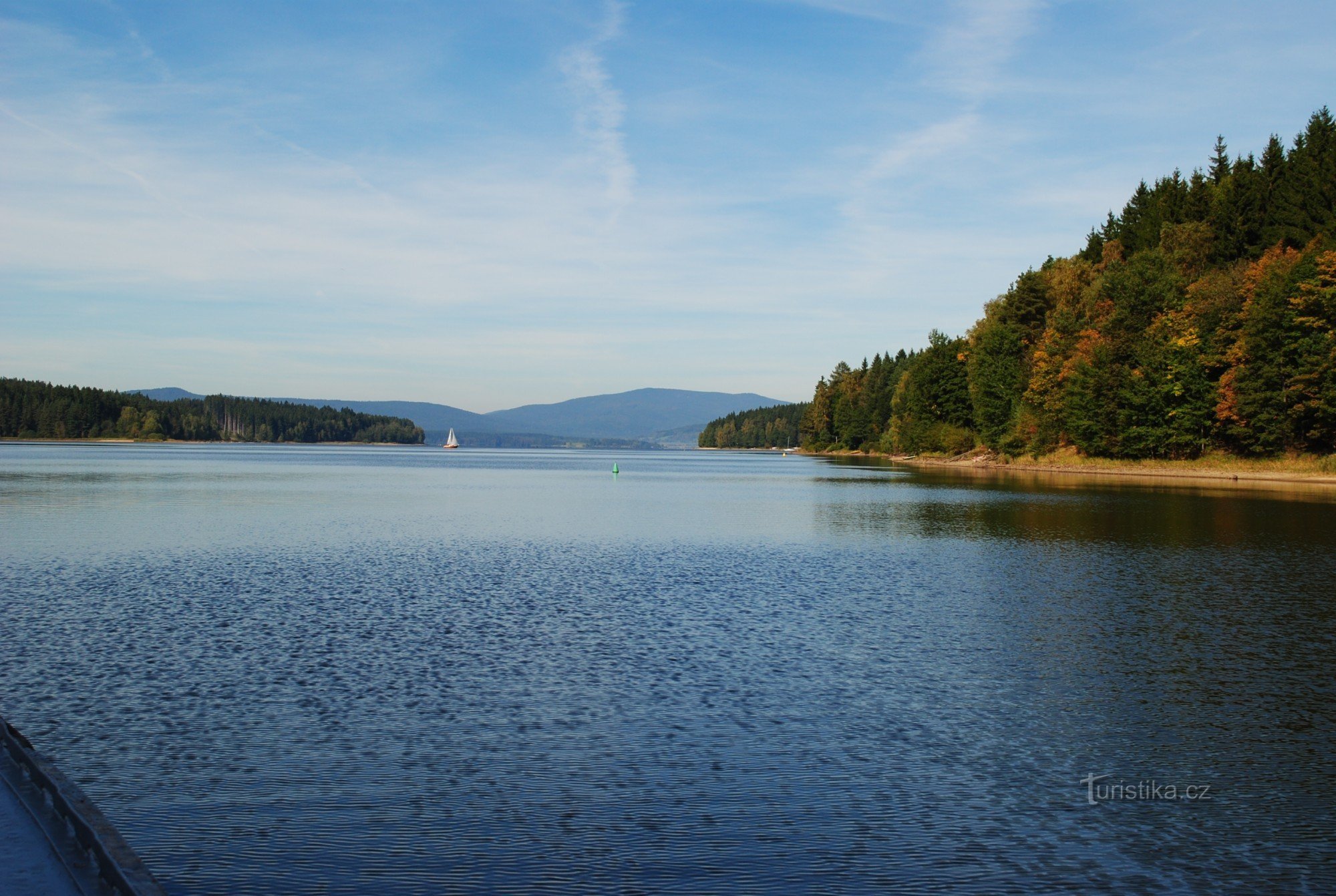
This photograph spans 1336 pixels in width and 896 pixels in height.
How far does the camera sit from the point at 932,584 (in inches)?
938

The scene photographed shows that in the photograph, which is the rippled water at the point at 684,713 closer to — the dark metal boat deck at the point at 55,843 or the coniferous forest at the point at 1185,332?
the dark metal boat deck at the point at 55,843

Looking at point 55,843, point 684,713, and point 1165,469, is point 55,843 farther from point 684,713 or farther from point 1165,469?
point 1165,469

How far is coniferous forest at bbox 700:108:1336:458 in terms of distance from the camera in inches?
2884

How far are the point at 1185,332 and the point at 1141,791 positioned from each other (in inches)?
3412

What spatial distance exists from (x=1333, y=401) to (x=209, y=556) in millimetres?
69808

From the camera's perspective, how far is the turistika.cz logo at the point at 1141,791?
943 centimetres

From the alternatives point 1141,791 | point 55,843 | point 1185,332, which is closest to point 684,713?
point 1141,791

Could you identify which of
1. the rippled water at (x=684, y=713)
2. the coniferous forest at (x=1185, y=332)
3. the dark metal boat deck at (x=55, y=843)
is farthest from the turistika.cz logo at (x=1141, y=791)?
the coniferous forest at (x=1185, y=332)

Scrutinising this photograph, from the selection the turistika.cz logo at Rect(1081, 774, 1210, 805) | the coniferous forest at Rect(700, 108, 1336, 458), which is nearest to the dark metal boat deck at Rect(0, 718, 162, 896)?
the turistika.cz logo at Rect(1081, 774, 1210, 805)

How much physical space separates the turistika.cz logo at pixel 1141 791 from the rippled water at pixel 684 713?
10cm

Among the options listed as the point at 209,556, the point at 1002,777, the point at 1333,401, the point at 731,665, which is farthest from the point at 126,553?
the point at 1333,401

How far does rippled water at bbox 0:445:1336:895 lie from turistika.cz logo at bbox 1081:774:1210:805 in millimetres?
98

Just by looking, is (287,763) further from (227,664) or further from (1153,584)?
(1153,584)

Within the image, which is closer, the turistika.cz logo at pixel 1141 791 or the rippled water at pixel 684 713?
the rippled water at pixel 684 713
